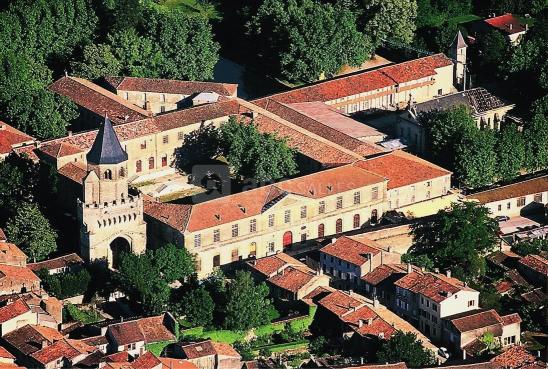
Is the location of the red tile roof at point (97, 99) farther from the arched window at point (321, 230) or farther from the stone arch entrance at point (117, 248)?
the arched window at point (321, 230)

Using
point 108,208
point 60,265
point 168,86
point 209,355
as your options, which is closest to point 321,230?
point 108,208

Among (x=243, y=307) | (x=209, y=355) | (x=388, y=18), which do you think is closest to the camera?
(x=209, y=355)

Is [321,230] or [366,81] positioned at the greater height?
[366,81]

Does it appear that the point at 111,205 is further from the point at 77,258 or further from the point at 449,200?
the point at 449,200

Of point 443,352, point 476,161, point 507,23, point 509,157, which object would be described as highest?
point 507,23

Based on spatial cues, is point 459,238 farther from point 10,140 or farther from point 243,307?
point 10,140

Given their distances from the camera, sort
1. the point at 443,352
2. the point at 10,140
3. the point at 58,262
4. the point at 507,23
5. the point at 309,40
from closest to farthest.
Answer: the point at 443,352
the point at 58,262
the point at 10,140
the point at 309,40
the point at 507,23
